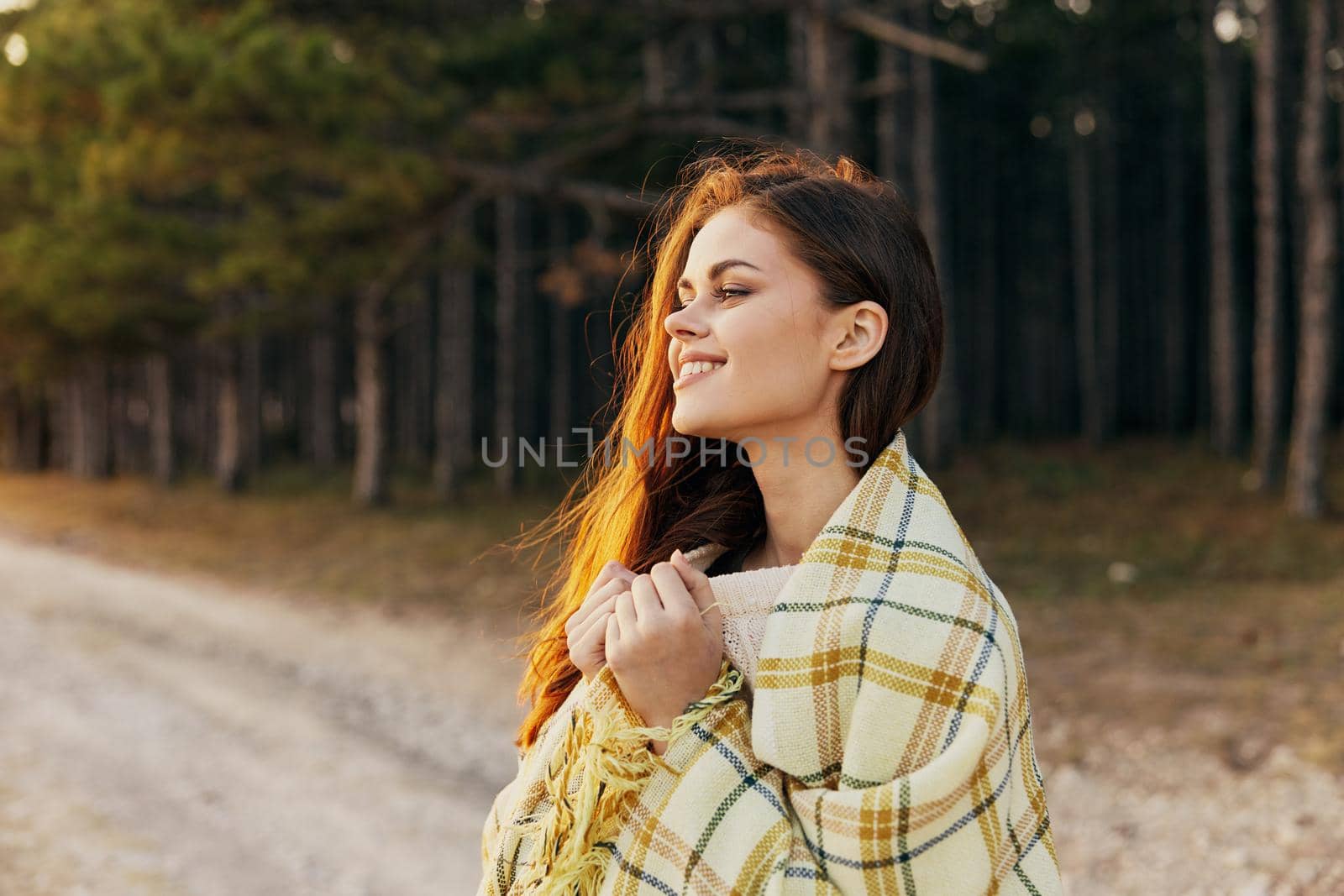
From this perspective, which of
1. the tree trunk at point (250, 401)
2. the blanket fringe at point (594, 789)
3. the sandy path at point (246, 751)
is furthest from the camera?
the tree trunk at point (250, 401)

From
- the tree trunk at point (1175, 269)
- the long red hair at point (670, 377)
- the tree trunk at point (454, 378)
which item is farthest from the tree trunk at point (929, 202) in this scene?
the long red hair at point (670, 377)

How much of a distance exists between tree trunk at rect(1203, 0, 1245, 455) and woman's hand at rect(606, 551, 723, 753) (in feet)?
50.3

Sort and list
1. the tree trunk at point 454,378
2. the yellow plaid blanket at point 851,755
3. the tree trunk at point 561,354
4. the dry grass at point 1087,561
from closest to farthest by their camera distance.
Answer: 1. the yellow plaid blanket at point 851,755
2. the dry grass at point 1087,561
3. the tree trunk at point 454,378
4. the tree trunk at point 561,354

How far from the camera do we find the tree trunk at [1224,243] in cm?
1470

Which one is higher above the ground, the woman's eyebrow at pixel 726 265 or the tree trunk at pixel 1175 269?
the tree trunk at pixel 1175 269

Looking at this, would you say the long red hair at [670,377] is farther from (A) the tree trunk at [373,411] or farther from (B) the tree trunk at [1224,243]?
(B) the tree trunk at [1224,243]

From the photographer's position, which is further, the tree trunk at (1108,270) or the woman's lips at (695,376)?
the tree trunk at (1108,270)

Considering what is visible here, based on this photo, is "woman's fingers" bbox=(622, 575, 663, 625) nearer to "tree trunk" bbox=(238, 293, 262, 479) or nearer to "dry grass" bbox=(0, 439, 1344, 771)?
"dry grass" bbox=(0, 439, 1344, 771)

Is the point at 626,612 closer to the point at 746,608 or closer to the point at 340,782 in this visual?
the point at 746,608

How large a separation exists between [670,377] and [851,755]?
72 centimetres

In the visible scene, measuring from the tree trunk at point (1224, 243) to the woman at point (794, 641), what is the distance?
49.2 ft

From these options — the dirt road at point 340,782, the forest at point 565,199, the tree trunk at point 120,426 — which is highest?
the forest at point 565,199

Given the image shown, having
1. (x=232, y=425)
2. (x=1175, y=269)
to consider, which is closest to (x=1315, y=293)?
(x=1175, y=269)

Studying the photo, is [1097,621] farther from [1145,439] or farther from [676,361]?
[1145,439]
